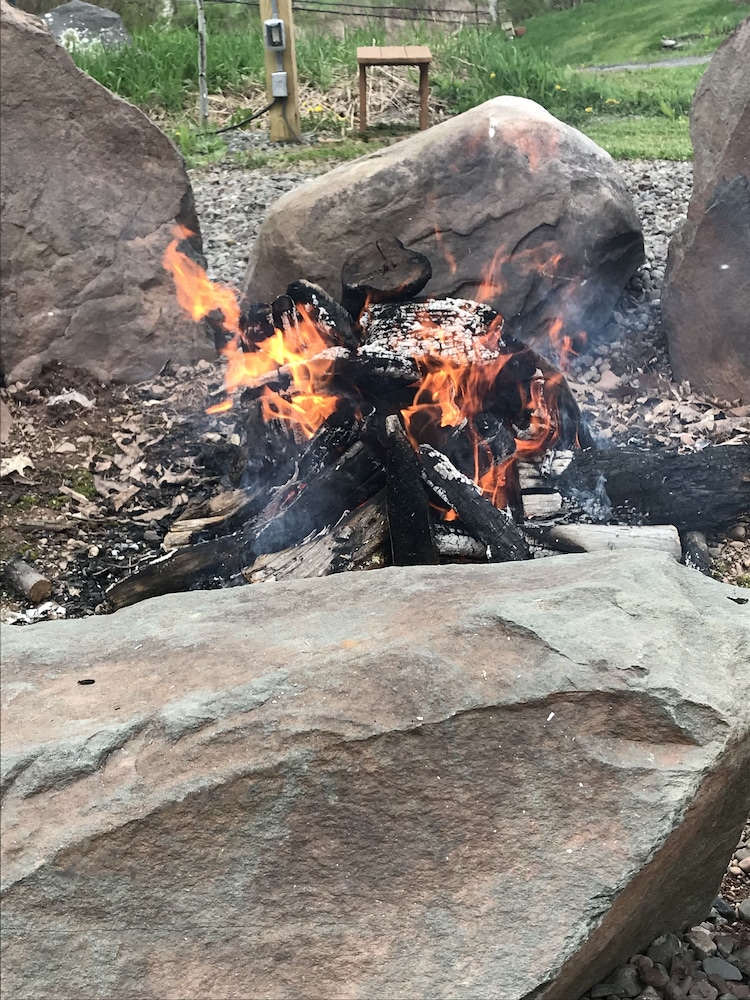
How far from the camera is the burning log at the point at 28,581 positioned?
11.8 ft

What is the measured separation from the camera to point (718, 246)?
15.6ft

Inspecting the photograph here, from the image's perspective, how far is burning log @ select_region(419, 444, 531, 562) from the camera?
3.40 m

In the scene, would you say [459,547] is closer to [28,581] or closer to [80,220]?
[28,581]

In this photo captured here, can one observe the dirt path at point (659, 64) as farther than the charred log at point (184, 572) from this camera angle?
Yes

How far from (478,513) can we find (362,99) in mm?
7064

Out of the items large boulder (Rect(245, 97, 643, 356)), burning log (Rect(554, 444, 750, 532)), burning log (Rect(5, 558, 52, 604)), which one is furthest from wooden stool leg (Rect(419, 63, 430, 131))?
burning log (Rect(5, 558, 52, 604))

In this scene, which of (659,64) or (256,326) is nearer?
(256,326)

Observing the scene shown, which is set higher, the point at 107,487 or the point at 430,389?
the point at 430,389

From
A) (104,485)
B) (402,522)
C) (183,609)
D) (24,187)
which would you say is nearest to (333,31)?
(24,187)

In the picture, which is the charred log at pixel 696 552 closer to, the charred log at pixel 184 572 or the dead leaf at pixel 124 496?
the charred log at pixel 184 572

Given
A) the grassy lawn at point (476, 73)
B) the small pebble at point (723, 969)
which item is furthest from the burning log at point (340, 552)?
the grassy lawn at point (476, 73)

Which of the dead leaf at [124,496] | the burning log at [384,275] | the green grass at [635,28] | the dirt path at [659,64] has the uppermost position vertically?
the green grass at [635,28]

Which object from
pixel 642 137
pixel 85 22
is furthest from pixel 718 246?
pixel 85 22

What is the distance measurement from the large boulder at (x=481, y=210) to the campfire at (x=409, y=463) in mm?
620
